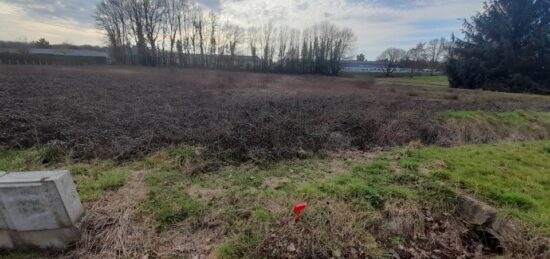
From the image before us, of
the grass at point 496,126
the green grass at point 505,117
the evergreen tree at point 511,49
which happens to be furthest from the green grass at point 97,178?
the evergreen tree at point 511,49

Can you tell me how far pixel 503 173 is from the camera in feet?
13.6

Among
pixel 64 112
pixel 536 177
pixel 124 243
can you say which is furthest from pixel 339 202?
pixel 64 112

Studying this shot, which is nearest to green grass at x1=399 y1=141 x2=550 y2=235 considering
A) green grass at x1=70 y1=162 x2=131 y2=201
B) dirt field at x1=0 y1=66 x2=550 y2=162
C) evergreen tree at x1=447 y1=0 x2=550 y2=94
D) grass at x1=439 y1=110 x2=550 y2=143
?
dirt field at x1=0 y1=66 x2=550 y2=162

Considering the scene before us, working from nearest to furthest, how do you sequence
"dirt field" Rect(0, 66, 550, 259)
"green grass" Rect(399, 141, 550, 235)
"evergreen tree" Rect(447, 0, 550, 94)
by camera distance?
1. "dirt field" Rect(0, 66, 550, 259)
2. "green grass" Rect(399, 141, 550, 235)
3. "evergreen tree" Rect(447, 0, 550, 94)

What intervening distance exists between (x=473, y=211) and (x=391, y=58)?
2184 inches

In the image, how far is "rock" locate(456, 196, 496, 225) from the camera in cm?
313

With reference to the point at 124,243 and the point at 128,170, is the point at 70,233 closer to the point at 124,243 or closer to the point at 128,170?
the point at 124,243

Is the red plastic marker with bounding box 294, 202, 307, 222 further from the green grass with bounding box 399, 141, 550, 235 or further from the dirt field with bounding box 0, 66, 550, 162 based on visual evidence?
the green grass with bounding box 399, 141, 550, 235

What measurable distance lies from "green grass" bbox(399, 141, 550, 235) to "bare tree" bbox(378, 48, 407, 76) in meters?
44.8

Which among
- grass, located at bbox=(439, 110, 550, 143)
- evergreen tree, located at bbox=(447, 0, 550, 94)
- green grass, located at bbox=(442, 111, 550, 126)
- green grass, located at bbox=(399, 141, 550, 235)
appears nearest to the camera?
green grass, located at bbox=(399, 141, 550, 235)

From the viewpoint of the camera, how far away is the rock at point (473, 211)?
3.13 metres

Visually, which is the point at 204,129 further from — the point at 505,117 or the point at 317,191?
the point at 505,117

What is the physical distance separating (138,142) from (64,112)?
4.07 m

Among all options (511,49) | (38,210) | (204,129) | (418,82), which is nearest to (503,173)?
(204,129)
